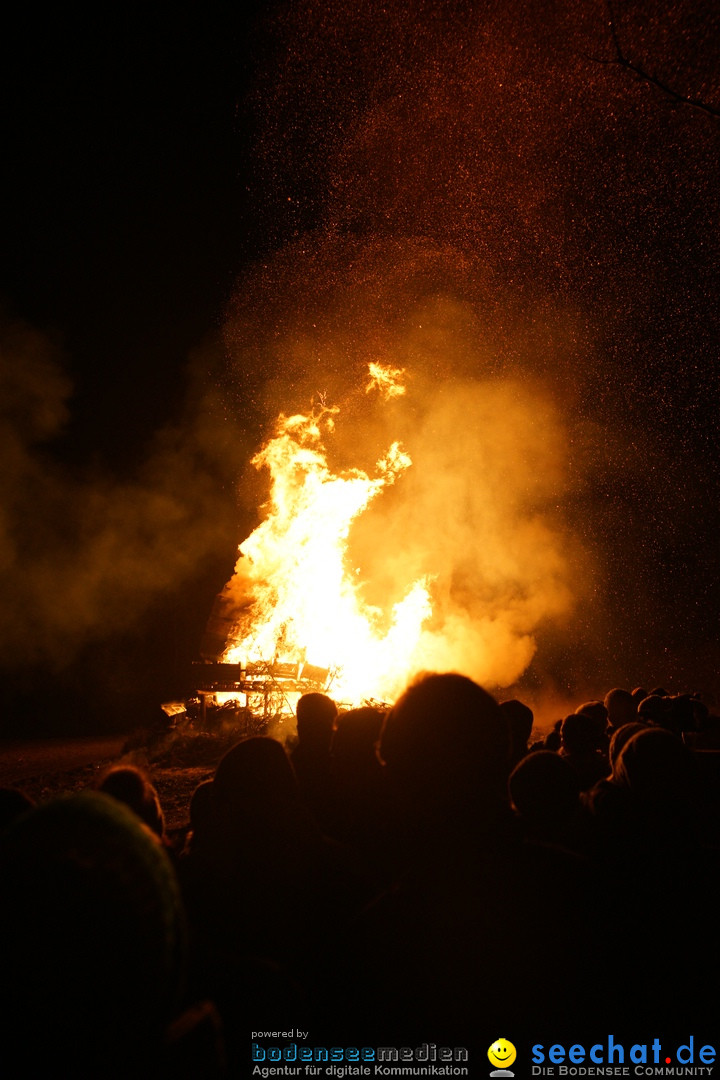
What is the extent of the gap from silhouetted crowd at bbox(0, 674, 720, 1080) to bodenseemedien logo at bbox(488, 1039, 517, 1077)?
48mm

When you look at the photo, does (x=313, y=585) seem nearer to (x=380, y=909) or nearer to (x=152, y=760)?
(x=152, y=760)

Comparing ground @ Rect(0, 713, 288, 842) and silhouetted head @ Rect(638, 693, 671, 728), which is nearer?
silhouetted head @ Rect(638, 693, 671, 728)

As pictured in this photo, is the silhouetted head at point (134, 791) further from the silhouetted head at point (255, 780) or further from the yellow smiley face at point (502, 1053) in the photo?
the yellow smiley face at point (502, 1053)

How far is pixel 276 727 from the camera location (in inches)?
402

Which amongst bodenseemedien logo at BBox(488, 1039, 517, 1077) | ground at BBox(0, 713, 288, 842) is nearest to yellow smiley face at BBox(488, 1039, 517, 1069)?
bodenseemedien logo at BBox(488, 1039, 517, 1077)

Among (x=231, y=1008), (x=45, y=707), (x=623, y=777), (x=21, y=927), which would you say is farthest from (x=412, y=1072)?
(x=45, y=707)

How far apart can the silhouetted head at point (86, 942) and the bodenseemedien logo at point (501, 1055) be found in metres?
0.70

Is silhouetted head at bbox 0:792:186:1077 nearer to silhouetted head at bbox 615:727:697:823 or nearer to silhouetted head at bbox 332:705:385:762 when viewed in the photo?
silhouetted head at bbox 615:727:697:823

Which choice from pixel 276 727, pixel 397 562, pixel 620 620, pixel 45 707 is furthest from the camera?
pixel 620 620

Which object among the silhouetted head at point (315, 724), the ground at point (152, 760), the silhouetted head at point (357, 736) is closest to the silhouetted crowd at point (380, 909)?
the silhouetted head at point (357, 736)

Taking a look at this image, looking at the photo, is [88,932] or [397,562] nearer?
[88,932]

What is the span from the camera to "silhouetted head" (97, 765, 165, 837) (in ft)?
7.10

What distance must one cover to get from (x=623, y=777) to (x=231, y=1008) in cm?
165

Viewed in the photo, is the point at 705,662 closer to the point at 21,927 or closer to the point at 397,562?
the point at 397,562
